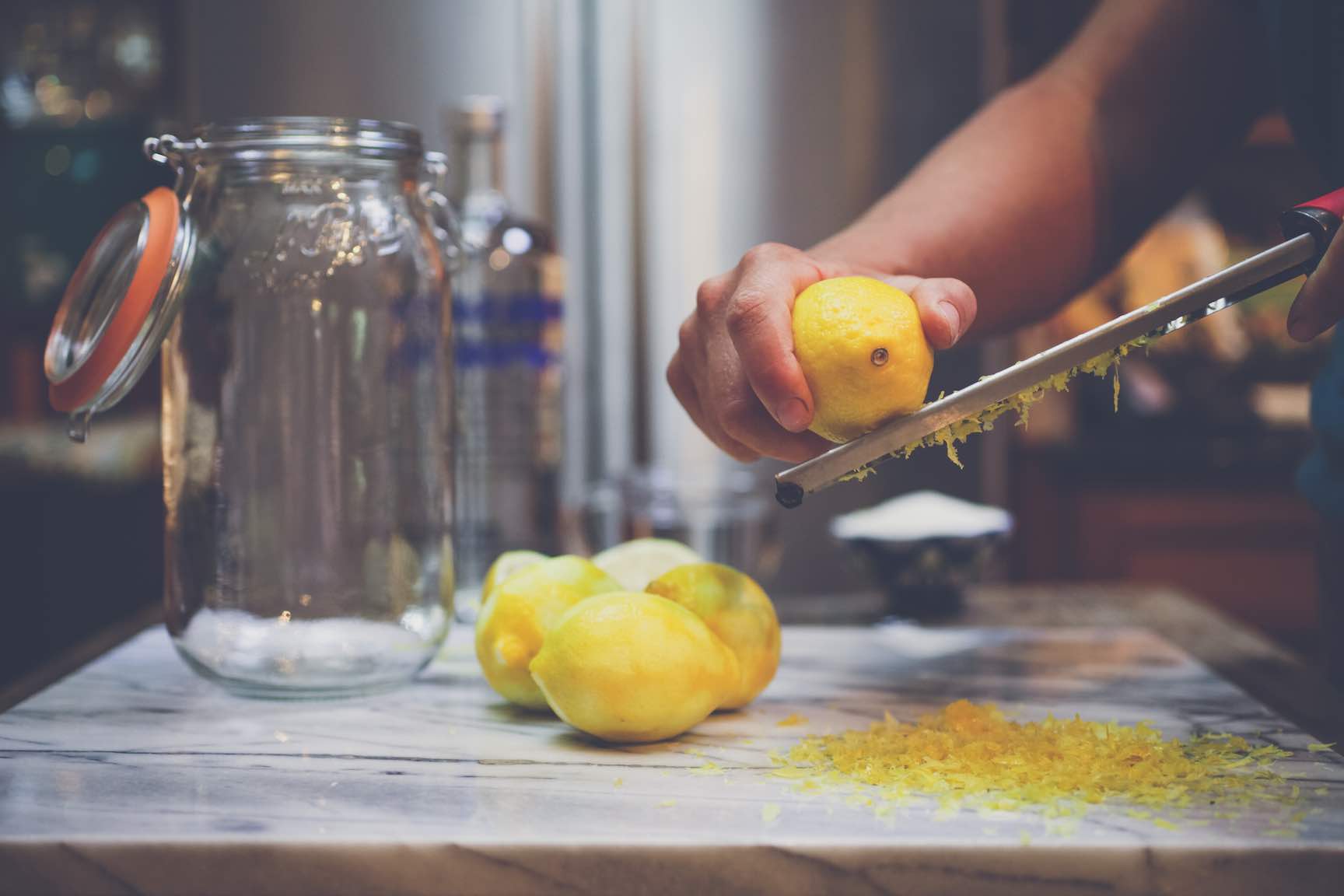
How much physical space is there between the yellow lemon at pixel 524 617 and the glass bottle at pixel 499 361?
0.50 metres

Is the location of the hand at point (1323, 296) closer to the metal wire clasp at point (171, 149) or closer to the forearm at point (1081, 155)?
the forearm at point (1081, 155)

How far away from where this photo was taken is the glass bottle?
4.54 feet

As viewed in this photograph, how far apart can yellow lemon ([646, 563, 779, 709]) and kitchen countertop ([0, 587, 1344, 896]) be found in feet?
0.12

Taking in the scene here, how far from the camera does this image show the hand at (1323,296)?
0.65 m

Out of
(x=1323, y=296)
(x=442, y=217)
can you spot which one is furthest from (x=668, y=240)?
(x=1323, y=296)

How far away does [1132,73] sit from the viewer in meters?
0.99

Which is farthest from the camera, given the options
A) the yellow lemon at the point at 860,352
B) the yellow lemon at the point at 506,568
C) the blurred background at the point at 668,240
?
the blurred background at the point at 668,240

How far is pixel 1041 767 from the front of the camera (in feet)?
2.23

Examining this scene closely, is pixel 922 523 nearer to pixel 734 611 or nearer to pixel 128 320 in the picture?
pixel 734 611

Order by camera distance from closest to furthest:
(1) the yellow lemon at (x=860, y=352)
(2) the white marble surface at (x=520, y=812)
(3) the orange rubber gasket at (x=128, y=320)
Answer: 1. (2) the white marble surface at (x=520, y=812)
2. (1) the yellow lemon at (x=860, y=352)
3. (3) the orange rubber gasket at (x=128, y=320)

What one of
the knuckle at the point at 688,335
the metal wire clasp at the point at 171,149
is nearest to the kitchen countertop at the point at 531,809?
the knuckle at the point at 688,335

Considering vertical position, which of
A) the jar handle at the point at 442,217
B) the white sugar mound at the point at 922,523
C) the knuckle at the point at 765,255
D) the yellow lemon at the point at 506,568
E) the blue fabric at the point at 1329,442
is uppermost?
the jar handle at the point at 442,217

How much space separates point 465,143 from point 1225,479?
1.85 metres

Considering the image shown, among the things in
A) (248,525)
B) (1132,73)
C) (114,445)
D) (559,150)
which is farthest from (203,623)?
(114,445)
